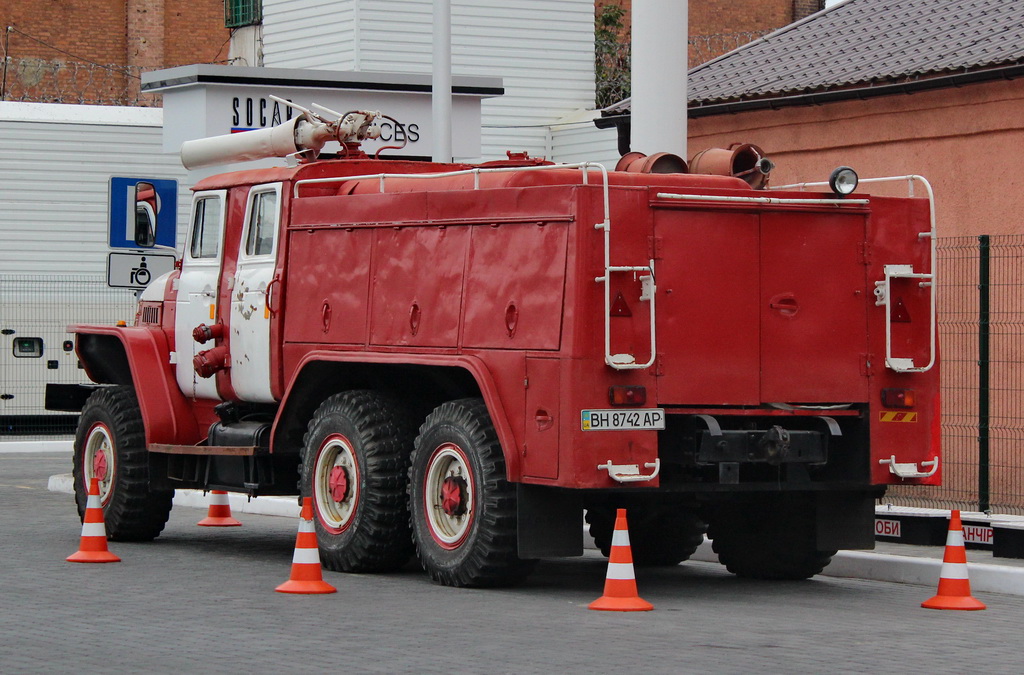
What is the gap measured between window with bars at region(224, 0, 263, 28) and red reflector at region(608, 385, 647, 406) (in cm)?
2870

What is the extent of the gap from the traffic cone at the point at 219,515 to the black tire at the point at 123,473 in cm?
158

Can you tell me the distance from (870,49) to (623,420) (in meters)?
10.4

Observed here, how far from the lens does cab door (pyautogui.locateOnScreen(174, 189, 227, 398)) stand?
1472 centimetres

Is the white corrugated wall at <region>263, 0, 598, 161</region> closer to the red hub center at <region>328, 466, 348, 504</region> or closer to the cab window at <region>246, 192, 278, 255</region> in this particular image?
the cab window at <region>246, 192, 278, 255</region>

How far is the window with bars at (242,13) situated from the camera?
128 feet

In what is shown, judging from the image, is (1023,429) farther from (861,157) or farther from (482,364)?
(482,364)

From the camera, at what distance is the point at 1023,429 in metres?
→ 16.2

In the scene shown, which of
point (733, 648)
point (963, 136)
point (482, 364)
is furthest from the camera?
point (963, 136)

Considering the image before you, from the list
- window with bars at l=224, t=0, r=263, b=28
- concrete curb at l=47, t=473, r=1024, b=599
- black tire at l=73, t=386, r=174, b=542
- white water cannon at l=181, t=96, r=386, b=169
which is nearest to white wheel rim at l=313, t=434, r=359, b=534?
black tire at l=73, t=386, r=174, b=542

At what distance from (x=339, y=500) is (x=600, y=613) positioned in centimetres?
275

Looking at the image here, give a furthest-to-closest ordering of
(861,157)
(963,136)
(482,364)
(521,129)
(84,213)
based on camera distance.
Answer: (521,129)
(84,213)
(861,157)
(963,136)
(482,364)

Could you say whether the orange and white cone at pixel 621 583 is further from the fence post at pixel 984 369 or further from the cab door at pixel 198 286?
the fence post at pixel 984 369

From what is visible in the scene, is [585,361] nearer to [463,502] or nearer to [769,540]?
[463,502]

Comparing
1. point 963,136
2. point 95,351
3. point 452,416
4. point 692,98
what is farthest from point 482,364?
point 692,98
